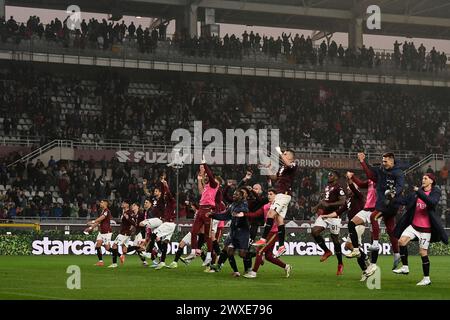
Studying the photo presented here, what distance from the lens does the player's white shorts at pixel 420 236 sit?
19922 millimetres

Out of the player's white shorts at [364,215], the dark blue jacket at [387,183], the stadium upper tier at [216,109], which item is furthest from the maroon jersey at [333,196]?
the stadium upper tier at [216,109]

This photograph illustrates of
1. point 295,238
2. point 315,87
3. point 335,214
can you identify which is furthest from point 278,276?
point 315,87

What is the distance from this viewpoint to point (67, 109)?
176 feet

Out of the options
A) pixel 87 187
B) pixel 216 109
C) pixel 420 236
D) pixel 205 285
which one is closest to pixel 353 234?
pixel 420 236

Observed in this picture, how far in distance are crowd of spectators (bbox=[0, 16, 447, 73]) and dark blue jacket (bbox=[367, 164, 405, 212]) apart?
33441 millimetres

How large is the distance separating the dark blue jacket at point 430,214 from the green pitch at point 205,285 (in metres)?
1.09

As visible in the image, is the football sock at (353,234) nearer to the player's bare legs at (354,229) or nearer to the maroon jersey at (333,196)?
the player's bare legs at (354,229)

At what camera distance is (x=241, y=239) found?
75.5ft

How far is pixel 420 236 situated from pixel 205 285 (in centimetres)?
457

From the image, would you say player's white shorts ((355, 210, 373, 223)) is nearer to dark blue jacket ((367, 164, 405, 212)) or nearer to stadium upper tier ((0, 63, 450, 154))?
dark blue jacket ((367, 164, 405, 212))

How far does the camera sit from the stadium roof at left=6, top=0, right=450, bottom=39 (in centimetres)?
5909

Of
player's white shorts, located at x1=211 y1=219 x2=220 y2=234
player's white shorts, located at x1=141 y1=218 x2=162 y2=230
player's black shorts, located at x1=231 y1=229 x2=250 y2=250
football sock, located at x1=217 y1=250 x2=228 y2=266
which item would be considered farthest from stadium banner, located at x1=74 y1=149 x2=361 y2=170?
player's black shorts, located at x1=231 y1=229 x2=250 y2=250

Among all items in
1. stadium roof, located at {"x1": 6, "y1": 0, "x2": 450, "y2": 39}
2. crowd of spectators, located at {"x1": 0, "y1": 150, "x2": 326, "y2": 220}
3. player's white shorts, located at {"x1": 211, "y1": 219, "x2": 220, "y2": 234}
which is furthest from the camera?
stadium roof, located at {"x1": 6, "y1": 0, "x2": 450, "y2": 39}
